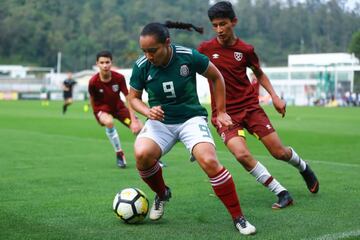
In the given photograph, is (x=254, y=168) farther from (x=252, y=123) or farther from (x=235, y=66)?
(x=235, y=66)

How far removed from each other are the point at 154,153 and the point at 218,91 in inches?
37.0

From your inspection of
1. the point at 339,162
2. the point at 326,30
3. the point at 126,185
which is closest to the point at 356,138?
the point at 339,162

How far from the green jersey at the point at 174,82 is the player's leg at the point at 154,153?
0.15 m

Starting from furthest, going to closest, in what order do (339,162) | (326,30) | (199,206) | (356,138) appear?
1. (326,30)
2. (356,138)
3. (339,162)
4. (199,206)

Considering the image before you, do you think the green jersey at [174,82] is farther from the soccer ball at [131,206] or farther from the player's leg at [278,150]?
the player's leg at [278,150]

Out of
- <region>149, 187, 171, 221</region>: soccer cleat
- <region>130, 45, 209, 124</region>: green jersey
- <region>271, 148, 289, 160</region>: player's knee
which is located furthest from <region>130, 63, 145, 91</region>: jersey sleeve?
<region>271, 148, 289, 160</region>: player's knee

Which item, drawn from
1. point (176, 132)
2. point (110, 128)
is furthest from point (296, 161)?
point (110, 128)

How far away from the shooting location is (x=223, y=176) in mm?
6230

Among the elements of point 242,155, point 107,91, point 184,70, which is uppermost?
point 184,70

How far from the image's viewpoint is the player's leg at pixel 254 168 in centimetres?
748

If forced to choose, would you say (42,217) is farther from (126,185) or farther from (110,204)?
(126,185)

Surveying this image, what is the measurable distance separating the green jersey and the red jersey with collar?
5905 mm

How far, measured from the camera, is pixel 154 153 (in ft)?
21.6

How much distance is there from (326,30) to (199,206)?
357ft
